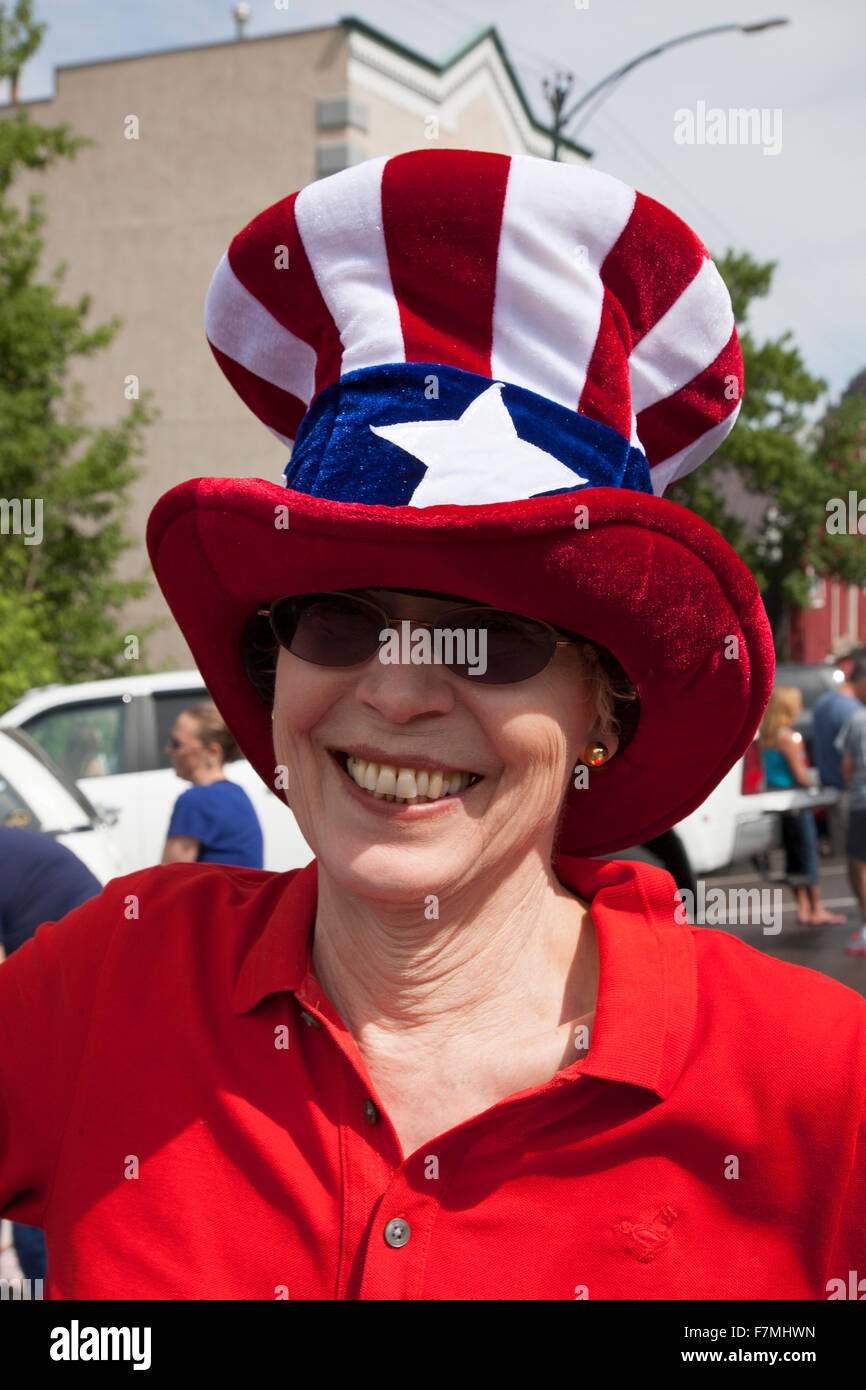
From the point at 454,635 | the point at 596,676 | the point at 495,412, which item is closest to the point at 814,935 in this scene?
the point at 596,676

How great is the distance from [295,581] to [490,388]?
33cm

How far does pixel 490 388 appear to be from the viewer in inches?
59.4

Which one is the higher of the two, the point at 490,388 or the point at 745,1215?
the point at 490,388

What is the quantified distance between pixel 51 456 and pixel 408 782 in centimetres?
1323

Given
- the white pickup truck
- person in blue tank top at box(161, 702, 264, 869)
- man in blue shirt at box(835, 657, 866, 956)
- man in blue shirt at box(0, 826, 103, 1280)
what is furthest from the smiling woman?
man in blue shirt at box(835, 657, 866, 956)

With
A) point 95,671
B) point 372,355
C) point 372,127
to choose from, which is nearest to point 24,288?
point 95,671

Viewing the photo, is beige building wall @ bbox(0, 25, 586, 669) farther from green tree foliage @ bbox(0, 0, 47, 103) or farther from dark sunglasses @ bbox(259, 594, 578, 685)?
dark sunglasses @ bbox(259, 594, 578, 685)

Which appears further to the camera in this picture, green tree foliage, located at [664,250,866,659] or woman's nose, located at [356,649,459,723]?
green tree foliage, located at [664,250,866,659]

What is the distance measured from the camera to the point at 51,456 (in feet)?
45.4

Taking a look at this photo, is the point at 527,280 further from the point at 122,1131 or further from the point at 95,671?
the point at 95,671

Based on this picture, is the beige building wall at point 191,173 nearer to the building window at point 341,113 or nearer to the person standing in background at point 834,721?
the building window at point 341,113

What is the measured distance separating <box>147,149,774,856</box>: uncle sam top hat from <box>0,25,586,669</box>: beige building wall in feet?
59.5

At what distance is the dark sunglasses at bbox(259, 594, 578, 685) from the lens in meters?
1.55

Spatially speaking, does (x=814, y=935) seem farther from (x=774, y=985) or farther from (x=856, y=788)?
(x=774, y=985)
